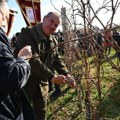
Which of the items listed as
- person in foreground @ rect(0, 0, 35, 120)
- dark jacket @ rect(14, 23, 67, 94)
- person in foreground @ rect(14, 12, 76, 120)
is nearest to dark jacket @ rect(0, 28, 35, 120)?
person in foreground @ rect(0, 0, 35, 120)

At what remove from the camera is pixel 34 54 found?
3607 millimetres

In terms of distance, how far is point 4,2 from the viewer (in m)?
2.08

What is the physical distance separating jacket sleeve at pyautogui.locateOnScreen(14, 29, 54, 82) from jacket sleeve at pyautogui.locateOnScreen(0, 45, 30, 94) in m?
1.59

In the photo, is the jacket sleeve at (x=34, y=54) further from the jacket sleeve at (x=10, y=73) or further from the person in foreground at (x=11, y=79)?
the jacket sleeve at (x=10, y=73)

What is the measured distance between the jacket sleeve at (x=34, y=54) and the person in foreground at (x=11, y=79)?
1.27m

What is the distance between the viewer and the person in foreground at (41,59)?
11.7 ft

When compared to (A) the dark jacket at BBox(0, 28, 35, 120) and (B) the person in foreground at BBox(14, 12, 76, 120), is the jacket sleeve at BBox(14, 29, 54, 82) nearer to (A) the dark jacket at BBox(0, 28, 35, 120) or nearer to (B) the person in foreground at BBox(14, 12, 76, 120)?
(B) the person in foreground at BBox(14, 12, 76, 120)

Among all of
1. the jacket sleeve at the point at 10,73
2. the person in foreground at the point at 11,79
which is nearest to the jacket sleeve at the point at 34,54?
the person in foreground at the point at 11,79

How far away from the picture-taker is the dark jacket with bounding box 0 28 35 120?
1.89 m

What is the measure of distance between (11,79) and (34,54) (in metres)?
1.72

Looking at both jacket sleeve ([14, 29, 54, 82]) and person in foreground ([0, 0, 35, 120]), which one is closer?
person in foreground ([0, 0, 35, 120])

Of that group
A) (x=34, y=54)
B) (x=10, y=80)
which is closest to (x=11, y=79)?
(x=10, y=80)

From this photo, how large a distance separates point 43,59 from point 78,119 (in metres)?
2.17

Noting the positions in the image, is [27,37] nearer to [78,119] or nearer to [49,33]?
[49,33]
